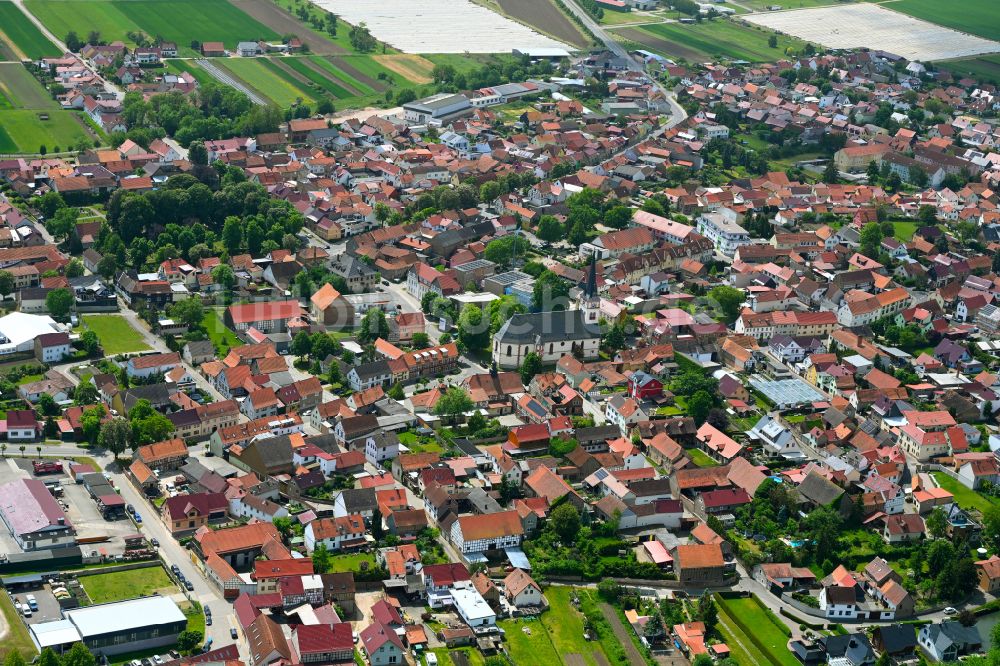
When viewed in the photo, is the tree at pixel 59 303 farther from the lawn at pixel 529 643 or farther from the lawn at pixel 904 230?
the lawn at pixel 904 230

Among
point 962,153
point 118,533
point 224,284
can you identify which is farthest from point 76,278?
point 962,153

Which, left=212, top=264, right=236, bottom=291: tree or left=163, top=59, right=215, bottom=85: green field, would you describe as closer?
left=212, top=264, right=236, bottom=291: tree

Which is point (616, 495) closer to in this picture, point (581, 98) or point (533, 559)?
point (533, 559)

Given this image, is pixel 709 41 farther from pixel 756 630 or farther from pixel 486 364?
pixel 756 630

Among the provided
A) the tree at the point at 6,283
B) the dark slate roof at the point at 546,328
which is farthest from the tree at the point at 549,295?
the tree at the point at 6,283

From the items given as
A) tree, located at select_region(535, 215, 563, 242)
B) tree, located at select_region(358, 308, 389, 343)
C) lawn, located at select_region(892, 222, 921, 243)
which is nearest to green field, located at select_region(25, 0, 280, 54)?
tree, located at select_region(535, 215, 563, 242)

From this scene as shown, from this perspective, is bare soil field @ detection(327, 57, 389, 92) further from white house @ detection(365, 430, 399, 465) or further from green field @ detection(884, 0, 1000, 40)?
green field @ detection(884, 0, 1000, 40)
